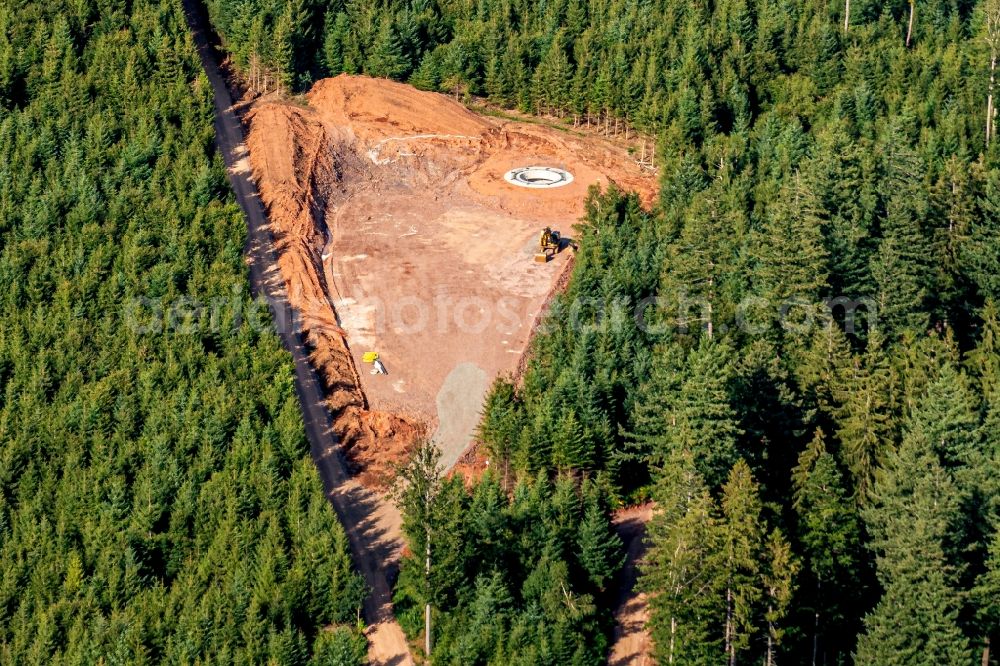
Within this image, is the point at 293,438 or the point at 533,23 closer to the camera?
the point at 293,438

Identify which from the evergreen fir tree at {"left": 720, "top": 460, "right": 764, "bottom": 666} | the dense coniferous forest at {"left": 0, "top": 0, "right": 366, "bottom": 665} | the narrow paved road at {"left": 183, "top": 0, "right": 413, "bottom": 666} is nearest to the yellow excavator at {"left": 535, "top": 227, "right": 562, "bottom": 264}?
the narrow paved road at {"left": 183, "top": 0, "right": 413, "bottom": 666}

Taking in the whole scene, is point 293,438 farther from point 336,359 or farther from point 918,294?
point 918,294

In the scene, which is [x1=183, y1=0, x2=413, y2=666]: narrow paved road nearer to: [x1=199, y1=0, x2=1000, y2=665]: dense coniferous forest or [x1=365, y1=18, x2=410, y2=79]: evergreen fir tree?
[x1=199, y1=0, x2=1000, y2=665]: dense coniferous forest

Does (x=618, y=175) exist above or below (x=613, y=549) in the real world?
above

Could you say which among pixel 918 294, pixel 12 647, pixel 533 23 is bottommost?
pixel 12 647

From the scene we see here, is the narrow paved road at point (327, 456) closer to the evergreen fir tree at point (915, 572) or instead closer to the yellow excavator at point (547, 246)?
the yellow excavator at point (547, 246)

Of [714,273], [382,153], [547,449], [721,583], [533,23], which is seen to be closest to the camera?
[721,583]

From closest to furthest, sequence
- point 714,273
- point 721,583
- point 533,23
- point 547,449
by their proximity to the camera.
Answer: point 721,583
point 547,449
point 714,273
point 533,23

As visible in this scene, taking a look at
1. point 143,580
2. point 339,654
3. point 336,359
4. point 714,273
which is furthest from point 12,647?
point 714,273
